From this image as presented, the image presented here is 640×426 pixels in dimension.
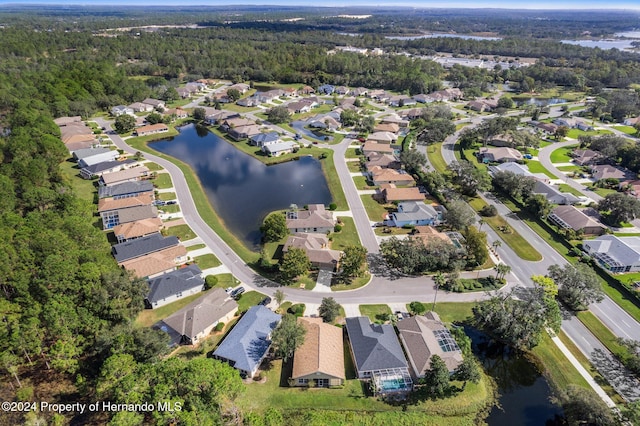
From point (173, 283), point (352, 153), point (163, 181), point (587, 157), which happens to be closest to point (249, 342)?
point (173, 283)

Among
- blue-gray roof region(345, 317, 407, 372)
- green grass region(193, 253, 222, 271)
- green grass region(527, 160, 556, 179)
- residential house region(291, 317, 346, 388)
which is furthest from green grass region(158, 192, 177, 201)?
green grass region(527, 160, 556, 179)

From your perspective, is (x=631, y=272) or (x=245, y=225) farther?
(x=245, y=225)

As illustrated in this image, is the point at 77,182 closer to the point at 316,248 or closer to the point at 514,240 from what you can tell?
the point at 316,248

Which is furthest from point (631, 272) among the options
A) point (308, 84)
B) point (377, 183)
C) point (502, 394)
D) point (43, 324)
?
point (308, 84)

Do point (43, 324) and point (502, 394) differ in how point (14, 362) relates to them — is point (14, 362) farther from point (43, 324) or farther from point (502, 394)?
point (502, 394)

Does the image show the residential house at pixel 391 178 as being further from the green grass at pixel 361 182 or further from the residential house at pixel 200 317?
the residential house at pixel 200 317

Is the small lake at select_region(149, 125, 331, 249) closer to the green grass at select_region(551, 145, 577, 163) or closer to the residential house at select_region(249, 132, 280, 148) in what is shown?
the residential house at select_region(249, 132, 280, 148)
